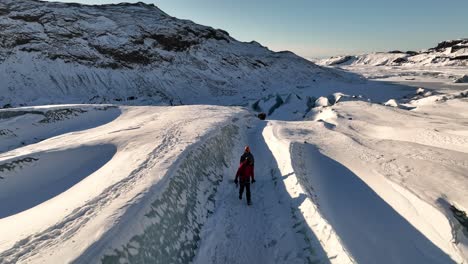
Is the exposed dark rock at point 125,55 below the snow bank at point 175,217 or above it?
above

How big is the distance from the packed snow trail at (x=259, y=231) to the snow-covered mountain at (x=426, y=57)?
98.5 meters

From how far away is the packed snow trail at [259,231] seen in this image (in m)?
8.20

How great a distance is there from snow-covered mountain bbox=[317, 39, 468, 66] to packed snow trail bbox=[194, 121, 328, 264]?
3879 inches

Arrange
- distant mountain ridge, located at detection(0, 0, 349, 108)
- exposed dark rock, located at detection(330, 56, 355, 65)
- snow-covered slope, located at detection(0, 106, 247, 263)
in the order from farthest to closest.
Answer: exposed dark rock, located at detection(330, 56, 355, 65) → distant mountain ridge, located at detection(0, 0, 349, 108) → snow-covered slope, located at detection(0, 106, 247, 263)

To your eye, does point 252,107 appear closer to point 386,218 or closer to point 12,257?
point 386,218

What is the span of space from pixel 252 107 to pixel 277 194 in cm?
3085

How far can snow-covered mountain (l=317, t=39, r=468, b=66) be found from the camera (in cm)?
9557

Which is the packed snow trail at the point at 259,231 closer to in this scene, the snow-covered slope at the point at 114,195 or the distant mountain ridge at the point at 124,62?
the snow-covered slope at the point at 114,195

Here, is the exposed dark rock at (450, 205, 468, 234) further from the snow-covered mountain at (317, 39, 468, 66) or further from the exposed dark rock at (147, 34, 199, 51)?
the snow-covered mountain at (317, 39, 468, 66)

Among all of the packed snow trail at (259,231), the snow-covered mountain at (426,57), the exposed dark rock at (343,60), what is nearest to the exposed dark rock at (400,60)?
the snow-covered mountain at (426,57)

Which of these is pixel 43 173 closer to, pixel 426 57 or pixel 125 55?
pixel 125 55

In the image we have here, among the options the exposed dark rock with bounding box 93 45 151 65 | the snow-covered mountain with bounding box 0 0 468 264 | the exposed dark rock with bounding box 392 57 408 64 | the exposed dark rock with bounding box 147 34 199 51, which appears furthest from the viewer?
the exposed dark rock with bounding box 392 57 408 64

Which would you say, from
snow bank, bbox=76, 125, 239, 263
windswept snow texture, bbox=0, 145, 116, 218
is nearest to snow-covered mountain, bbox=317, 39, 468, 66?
snow bank, bbox=76, 125, 239, 263

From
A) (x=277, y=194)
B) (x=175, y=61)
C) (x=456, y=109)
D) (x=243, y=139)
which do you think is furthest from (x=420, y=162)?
(x=175, y=61)
